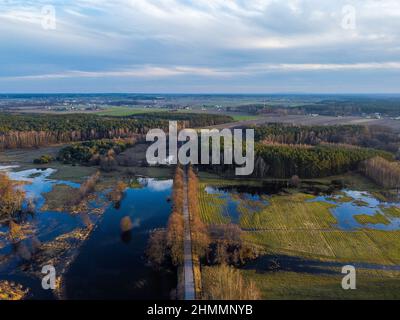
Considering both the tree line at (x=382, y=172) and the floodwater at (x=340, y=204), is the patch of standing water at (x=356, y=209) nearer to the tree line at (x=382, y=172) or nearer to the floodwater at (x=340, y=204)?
the floodwater at (x=340, y=204)

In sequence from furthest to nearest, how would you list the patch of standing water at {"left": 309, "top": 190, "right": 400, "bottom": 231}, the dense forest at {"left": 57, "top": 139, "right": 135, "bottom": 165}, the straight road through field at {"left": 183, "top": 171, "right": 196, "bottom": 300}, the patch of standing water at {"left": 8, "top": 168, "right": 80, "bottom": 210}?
the dense forest at {"left": 57, "top": 139, "right": 135, "bottom": 165}
the patch of standing water at {"left": 8, "top": 168, "right": 80, "bottom": 210}
the patch of standing water at {"left": 309, "top": 190, "right": 400, "bottom": 231}
the straight road through field at {"left": 183, "top": 171, "right": 196, "bottom": 300}

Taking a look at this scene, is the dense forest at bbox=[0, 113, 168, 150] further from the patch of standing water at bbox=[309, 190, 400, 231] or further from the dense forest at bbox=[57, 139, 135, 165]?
the patch of standing water at bbox=[309, 190, 400, 231]

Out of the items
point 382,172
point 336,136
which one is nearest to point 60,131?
point 336,136

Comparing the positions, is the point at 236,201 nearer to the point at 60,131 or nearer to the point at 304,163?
the point at 304,163

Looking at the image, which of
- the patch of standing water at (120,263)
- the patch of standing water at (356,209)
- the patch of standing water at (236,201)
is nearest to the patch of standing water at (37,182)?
the patch of standing water at (120,263)

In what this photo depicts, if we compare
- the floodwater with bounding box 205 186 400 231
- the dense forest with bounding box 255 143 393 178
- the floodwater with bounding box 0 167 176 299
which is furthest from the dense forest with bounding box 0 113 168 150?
the floodwater with bounding box 205 186 400 231

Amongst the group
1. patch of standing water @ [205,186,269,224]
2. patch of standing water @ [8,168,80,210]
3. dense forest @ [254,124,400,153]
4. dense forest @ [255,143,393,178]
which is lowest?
patch of standing water @ [205,186,269,224]
